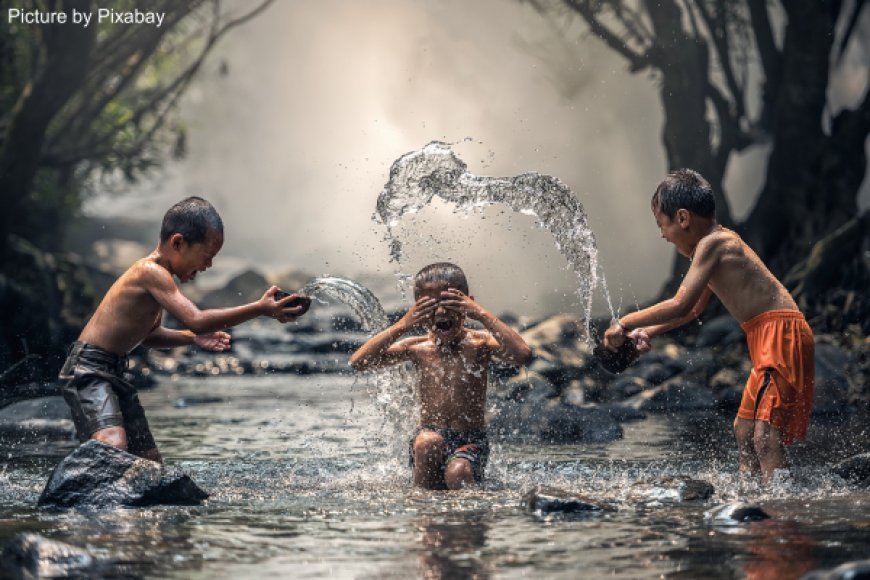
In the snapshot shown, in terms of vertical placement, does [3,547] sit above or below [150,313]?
below

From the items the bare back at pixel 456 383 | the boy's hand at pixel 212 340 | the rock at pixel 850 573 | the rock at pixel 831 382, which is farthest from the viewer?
the rock at pixel 831 382

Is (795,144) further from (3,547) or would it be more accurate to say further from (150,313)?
(3,547)

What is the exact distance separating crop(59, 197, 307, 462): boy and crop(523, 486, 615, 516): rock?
5.31ft

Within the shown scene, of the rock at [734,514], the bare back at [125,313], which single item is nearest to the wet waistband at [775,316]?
the rock at [734,514]

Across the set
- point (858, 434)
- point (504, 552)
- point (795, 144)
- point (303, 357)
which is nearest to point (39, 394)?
point (303, 357)

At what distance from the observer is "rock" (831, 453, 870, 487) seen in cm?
591

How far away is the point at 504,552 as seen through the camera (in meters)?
4.27

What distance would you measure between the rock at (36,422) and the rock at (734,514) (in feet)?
17.1

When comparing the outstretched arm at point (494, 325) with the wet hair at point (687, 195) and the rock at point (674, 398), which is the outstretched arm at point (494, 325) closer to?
the wet hair at point (687, 195)

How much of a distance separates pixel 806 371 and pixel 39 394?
791cm

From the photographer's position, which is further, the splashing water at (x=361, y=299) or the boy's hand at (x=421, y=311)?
the splashing water at (x=361, y=299)

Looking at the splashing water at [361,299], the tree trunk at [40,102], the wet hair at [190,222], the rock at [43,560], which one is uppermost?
the tree trunk at [40,102]

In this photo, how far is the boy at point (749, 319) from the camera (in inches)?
227

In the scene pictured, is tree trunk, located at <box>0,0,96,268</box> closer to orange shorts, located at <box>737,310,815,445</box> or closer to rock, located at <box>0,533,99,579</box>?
orange shorts, located at <box>737,310,815,445</box>
